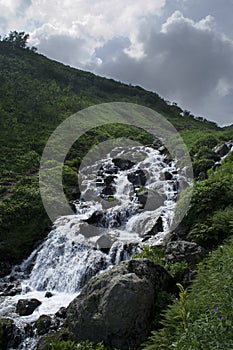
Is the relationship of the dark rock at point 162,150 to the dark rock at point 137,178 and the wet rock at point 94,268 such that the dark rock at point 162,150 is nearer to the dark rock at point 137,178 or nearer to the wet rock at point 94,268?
the dark rock at point 137,178

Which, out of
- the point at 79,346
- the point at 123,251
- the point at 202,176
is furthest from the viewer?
the point at 202,176

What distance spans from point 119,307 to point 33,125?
3614cm

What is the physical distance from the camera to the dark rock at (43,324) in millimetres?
11530

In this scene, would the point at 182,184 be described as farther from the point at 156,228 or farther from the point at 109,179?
the point at 156,228

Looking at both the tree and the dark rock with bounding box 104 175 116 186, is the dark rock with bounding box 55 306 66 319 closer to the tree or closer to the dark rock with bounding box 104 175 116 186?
the dark rock with bounding box 104 175 116 186

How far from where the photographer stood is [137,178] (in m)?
27.3

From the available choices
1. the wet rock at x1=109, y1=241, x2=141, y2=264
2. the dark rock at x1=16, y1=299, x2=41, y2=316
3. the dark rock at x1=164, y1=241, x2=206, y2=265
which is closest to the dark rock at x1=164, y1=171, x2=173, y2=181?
the wet rock at x1=109, y1=241, x2=141, y2=264

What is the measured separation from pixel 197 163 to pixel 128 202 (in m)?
7.18

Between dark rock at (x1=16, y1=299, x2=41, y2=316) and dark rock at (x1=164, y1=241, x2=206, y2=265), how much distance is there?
555cm

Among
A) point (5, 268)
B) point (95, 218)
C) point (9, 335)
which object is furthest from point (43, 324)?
point (95, 218)

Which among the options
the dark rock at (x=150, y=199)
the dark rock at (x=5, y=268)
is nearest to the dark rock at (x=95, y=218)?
the dark rock at (x=150, y=199)

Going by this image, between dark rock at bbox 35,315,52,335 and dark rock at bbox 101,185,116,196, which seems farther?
dark rock at bbox 101,185,116,196

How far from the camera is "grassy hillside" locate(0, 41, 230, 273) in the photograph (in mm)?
20872

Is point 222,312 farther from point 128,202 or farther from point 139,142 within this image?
point 139,142
